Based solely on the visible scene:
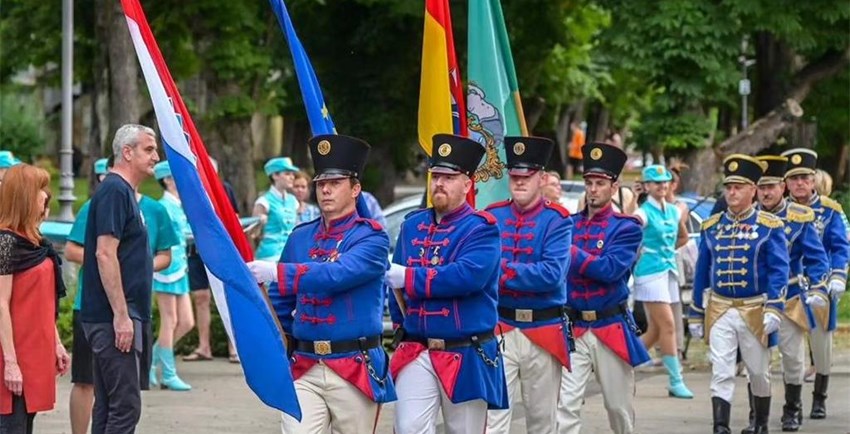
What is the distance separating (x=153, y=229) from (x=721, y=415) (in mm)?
4053

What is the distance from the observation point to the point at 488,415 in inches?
381

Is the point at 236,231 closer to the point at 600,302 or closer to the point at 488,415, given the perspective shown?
the point at 488,415

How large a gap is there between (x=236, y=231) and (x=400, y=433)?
4.40ft

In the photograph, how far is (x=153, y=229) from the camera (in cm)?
1108

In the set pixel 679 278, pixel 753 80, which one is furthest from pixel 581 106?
pixel 679 278

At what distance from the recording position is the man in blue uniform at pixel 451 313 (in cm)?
859

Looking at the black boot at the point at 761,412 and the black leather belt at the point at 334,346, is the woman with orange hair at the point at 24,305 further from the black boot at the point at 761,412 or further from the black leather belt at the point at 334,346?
the black boot at the point at 761,412

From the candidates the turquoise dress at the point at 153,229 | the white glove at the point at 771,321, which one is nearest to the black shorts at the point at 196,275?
the turquoise dress at the point at 153,229

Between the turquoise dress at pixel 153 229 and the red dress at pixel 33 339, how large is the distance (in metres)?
0.96

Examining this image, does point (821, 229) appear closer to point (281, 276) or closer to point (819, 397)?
point (819, 397)

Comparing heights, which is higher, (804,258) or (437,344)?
(804,258)

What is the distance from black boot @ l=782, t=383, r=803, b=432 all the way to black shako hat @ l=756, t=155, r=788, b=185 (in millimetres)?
1551

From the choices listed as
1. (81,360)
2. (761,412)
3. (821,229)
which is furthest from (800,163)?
(81,360)

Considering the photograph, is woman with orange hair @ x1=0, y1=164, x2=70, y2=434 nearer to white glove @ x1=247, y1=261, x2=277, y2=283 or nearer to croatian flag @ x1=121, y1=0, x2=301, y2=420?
croatian flag @ x1=121, y1=0, x2=301, y2=420
